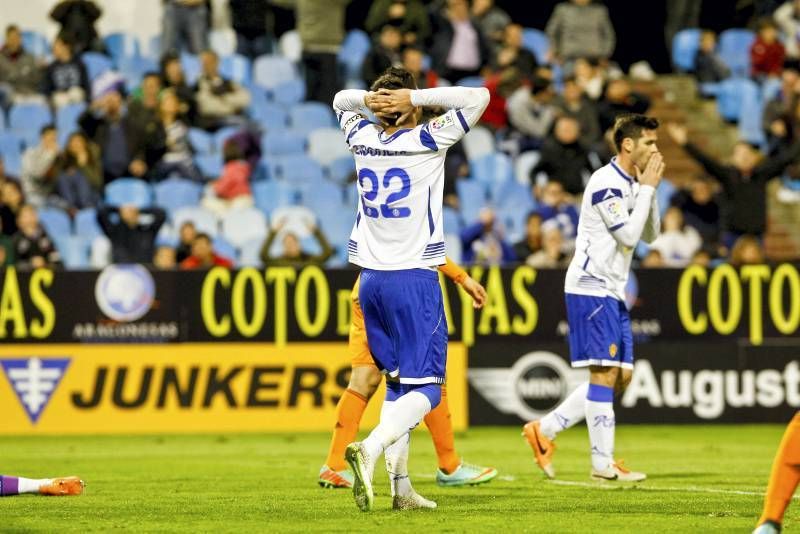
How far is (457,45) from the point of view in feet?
69.8

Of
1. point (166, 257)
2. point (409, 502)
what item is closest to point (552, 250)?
point (166, 257)

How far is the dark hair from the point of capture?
10156 millimetres

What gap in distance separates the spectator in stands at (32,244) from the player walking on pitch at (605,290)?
8719 mm

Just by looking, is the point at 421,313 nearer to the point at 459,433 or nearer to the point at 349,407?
the point at 349,407

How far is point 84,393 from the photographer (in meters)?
15.5

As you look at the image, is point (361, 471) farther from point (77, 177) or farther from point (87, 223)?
point (77, 177)

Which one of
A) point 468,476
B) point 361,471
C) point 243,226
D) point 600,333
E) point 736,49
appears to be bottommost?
point 468,476

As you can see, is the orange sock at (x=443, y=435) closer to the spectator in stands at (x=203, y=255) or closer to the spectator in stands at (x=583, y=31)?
the spectator in stands at (x=203, y=255)

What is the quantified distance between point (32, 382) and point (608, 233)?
24.6ft

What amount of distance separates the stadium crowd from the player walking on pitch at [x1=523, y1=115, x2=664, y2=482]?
21.7ft

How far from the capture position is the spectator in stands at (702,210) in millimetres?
18875

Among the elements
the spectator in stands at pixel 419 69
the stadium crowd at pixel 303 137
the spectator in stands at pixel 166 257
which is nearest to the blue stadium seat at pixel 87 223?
the stadium crowd at pixel 303 137

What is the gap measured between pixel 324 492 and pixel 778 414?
8.00 m

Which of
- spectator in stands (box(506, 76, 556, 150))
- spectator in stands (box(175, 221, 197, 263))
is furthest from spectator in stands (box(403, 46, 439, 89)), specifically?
spectator in stands (box(175, 221, 197, 263))
